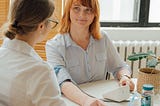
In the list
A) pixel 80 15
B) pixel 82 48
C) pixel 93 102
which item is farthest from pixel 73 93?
pixel 80 15

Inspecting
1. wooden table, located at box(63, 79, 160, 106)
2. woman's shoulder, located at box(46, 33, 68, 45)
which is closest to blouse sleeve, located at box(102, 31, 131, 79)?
wooden table, located at box(63, 79, 160, 106)

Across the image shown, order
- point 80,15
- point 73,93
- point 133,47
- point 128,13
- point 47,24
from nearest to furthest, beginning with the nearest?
point 47,24 < point 73,93 < point 80,15 < point 133,47 < point 128,13

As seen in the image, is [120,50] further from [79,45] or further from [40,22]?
[40,22]

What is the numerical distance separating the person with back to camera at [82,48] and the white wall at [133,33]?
0.99 meters

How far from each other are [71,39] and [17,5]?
0.89m

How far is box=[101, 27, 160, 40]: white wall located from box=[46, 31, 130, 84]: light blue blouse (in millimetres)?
988

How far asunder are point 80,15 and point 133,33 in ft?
4.22

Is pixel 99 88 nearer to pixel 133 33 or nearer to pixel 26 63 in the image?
pixel 26 63

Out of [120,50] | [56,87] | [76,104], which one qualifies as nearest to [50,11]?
[56,87]

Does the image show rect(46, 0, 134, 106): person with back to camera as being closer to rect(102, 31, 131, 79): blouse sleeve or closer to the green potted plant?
rect(102, 31, 131, 79): blouse sleeve

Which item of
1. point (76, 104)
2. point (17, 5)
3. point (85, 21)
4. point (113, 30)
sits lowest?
point (76, 104)

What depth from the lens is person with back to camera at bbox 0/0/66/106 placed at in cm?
106

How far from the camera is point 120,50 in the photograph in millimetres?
3049

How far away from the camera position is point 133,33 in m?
3.14
